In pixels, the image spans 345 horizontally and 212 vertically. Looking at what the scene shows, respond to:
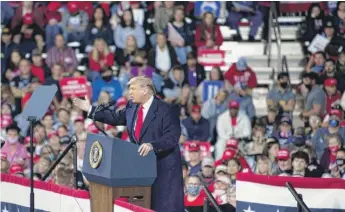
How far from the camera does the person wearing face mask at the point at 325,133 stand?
17.4 meters

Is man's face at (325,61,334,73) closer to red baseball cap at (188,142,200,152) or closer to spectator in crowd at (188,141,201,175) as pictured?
red baseball cap at (188,142,200,152)

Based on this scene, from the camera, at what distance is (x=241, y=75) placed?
20.3 meters

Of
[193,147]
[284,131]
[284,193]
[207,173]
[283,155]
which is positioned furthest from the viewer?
[284,131]

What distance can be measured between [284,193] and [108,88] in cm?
949

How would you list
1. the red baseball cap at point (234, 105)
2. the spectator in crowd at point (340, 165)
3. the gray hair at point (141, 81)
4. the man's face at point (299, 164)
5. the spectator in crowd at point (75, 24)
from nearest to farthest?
1. the gray hair at point (141, 81)
2. the man's face at point (299, 164)
3. the spectator in crowd at point (340, 165)
4. the red baseball cap at point (234, 105)
5. the spectator in crowd at point (75, 24)

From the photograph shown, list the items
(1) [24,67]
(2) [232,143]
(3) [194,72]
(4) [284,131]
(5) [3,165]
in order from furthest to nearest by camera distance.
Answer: (1) [24,67]
(3) [194,72]
(4) [284,131]
(2) [232,143]
(5) [3,165]

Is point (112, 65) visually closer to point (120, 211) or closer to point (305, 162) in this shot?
point (305, 162)

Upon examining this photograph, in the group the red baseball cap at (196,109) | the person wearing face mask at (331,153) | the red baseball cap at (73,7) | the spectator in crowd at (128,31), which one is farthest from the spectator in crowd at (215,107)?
the red baseball cap at (73,7)

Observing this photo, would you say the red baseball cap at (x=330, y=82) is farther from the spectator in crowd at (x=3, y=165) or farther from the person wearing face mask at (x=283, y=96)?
the spectator in crowd at (x=3, y=165)

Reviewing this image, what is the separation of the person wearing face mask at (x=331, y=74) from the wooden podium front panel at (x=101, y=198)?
8894 millimetres

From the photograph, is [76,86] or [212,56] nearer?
[76,86]

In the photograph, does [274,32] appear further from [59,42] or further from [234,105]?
[59,42]

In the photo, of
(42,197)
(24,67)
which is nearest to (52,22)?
(24,67)

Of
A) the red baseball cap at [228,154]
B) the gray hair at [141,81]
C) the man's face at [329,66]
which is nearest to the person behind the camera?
the gray hair at [141,81]
